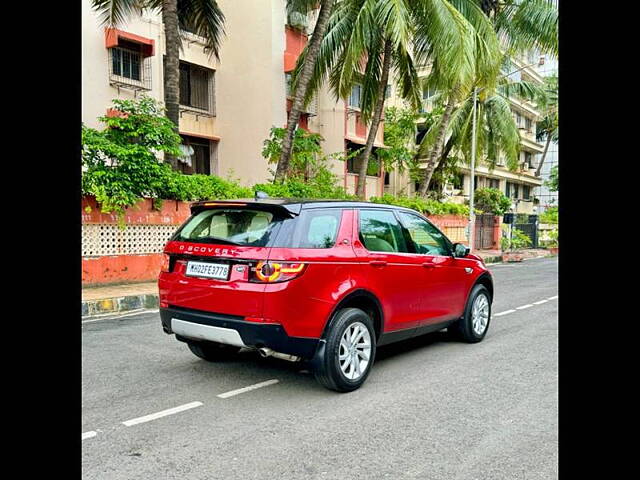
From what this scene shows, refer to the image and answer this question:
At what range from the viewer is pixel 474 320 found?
6.89 m

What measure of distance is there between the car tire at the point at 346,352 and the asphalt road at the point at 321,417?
5.4 inches

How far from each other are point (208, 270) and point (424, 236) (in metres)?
2.65

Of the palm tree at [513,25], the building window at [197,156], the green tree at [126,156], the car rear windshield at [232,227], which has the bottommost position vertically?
the car rear windshield at [232,227]

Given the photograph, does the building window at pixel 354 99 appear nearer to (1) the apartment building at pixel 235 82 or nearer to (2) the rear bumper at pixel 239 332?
(1) the apartment building at pixel 235 82

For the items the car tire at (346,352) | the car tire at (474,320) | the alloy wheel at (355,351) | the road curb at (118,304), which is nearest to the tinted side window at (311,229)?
the car tire at (346,352)

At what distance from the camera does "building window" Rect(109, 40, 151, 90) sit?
17.0 metres

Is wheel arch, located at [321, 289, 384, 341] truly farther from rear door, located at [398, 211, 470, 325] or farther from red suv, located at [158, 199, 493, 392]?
rear door, located at [398, 211, 470, 325]

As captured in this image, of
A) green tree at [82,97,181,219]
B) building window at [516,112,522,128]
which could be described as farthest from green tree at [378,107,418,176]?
building window at [516,112,522,128]

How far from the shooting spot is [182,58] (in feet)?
62.6

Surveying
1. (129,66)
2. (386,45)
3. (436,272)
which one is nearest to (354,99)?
(386,45)

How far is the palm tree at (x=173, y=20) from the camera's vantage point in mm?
12797

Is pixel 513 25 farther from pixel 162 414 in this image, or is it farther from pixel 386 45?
pixel 162 414
